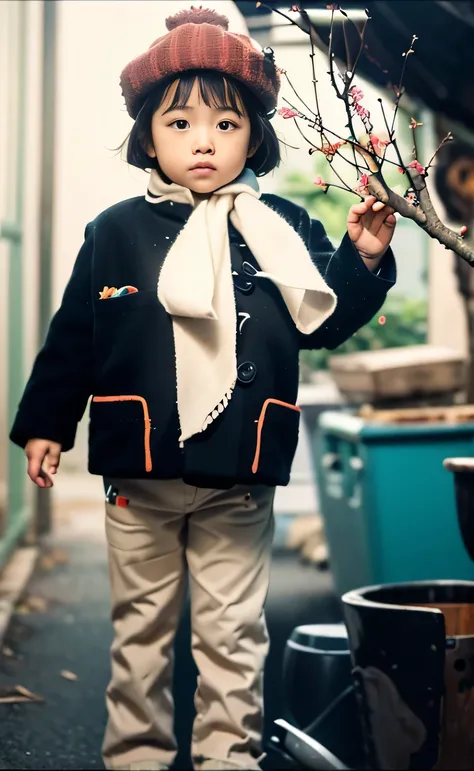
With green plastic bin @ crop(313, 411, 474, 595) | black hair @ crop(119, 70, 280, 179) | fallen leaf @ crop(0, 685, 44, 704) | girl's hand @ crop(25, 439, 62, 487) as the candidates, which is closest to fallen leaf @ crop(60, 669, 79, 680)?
fallen leaf @ crop(0, 685, 44, 704)

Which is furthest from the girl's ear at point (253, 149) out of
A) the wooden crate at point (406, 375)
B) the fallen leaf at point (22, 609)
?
the fallen leaf at point (22, 609)

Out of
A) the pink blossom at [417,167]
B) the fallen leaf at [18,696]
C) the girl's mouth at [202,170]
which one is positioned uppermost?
the girl's mouth at [202,170]

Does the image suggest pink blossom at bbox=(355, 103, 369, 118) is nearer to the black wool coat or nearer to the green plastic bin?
the black wool coat

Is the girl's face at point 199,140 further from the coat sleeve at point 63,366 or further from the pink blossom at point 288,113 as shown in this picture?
Result: the coat sleeve at point 63,366

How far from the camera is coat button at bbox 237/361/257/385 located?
1.18 m

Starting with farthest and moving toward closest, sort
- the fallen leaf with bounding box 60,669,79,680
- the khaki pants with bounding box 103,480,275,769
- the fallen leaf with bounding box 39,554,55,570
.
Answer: the fallen leaf with bounding box 39,554,55,570 < the fallen leaf with bounding box 60,669,79,680 < the khaki pants with bounding box 103,480,275,769

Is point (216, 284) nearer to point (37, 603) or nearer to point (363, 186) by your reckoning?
point (363, 186)

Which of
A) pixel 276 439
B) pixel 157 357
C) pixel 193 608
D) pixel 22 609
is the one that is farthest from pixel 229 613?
→ pixel 22 609

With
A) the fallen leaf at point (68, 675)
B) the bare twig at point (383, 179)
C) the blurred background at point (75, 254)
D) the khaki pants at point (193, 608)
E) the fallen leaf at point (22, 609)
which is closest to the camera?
A: the bare twig at point (383, 179)

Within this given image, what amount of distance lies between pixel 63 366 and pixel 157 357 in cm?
14

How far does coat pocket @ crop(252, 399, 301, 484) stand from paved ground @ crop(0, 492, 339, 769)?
44 cm

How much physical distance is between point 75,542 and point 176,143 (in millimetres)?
1865

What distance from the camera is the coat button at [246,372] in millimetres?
1178

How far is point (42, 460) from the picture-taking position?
126 centimetres
